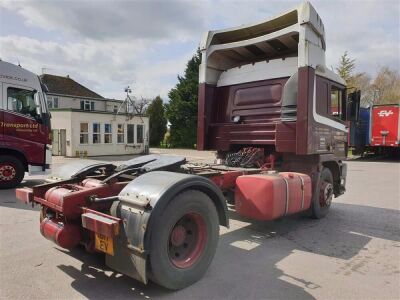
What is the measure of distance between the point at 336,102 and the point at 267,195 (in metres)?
3.23

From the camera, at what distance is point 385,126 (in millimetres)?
21938

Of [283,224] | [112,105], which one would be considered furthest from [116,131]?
[283,224]

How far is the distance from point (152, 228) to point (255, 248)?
218 cm

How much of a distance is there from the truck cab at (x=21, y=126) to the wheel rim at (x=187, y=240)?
757 centimetres

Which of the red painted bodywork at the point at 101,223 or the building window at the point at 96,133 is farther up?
the building window at the point at 96,133

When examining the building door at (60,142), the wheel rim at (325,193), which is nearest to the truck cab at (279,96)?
the wheel rim at (325,193)

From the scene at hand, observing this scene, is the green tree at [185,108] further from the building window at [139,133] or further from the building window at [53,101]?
the building window at [53,101]

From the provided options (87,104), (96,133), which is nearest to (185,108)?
(87,104)

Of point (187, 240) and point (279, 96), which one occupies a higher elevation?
point (279, 96)

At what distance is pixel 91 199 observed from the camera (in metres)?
3.62

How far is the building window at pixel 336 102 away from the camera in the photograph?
6.83 metres

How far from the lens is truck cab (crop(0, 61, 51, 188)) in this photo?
31.1 feet

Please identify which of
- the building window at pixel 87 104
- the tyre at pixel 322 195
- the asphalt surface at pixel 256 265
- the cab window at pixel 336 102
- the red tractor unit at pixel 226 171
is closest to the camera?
the red tractor unit at pixel 226 171

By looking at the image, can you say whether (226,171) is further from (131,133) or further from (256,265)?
(131,133)
